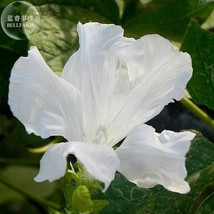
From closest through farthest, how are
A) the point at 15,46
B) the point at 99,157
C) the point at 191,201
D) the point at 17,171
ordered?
1. the point at 99,157
2. the point at 191,201
3. the point at 15,46
4. the point at 17,171

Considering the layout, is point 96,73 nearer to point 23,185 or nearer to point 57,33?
point 57,33

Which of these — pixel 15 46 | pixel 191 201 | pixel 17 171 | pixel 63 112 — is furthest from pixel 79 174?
pixel 17 171

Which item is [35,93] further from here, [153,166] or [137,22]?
[137,22]

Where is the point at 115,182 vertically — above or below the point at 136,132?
below

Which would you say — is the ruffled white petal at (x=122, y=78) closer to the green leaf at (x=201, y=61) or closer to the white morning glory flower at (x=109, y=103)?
the white morning glory flower at (x=109, y=103)

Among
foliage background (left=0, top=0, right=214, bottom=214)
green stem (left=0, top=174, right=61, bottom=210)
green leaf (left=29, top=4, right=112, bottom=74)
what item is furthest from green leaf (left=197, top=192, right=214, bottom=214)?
green stem (left=0, top=174, right=61, bottom=210)

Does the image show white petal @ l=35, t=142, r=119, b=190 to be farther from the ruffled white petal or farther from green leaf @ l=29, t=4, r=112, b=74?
green leaf @ l=29, t=4, r=112, b=74
